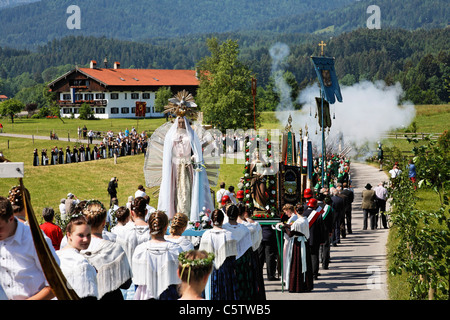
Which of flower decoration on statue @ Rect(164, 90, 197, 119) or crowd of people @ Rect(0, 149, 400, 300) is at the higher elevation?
flower decoration on statue @ Rect(164, 90, 197, 119)

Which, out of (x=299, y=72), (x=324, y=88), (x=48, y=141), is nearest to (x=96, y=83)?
(x=48, y=141)

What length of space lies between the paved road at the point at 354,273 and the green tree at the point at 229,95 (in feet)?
116

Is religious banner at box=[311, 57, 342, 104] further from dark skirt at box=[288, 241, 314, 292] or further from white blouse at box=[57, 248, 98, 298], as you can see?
white blouse at box=[57, 248, 98, 298]

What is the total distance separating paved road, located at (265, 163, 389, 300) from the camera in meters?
12.2

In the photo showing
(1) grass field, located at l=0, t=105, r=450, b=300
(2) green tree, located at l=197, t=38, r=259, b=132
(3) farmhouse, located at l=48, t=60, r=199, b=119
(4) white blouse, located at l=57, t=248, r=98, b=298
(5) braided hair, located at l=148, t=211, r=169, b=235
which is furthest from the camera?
(3) farmhouse, located at l=48, t=60, r=199, b=119

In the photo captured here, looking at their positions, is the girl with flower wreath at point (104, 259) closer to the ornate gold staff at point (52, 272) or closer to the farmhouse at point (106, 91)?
the ornate gold staff at point (52, 272)

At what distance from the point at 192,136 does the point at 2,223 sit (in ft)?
30.3

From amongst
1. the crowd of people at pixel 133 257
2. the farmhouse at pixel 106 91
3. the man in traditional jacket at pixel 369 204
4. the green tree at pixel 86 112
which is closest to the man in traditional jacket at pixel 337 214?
the man in traditional jacket at pixel 369 204

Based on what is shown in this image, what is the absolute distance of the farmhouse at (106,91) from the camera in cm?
8819

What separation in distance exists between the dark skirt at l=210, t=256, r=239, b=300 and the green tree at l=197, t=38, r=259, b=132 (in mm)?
46035

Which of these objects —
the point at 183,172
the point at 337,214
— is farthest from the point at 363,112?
the point at 183,172

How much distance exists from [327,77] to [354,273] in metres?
10.0

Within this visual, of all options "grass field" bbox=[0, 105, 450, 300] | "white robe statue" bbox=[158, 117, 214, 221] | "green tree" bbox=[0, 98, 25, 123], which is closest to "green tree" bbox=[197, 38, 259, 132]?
"grass field" bbox=[0, 105, 450, 300]

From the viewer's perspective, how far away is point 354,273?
1417 centimetres
